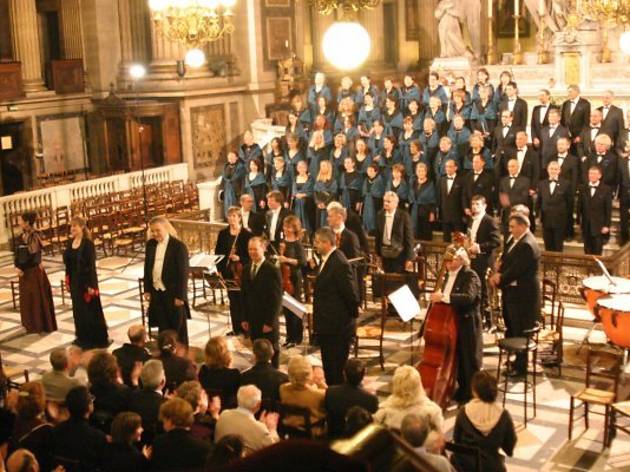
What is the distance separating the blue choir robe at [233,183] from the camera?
13.5 m

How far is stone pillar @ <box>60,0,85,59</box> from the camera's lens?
21.2 m

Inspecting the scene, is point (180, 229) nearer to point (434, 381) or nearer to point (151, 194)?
point (151, 194)

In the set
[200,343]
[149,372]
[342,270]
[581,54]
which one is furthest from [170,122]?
[149,372]

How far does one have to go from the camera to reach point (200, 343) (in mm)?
9914

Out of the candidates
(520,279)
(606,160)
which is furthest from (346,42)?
(606,160)

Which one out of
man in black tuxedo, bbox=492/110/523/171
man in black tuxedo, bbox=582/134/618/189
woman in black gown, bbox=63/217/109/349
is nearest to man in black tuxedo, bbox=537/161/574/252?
man in black tuxedo, bbox=582/134/618/189

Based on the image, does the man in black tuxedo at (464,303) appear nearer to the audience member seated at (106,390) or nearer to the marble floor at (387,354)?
the marble floor at (387,354)

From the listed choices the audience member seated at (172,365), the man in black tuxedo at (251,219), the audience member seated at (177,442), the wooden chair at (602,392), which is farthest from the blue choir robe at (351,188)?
the audience member seated at (177,442)

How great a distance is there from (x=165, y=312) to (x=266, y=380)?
3.05 meters

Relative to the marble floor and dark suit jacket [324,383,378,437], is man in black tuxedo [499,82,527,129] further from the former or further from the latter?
dark suit jacket [324,383,378,437]

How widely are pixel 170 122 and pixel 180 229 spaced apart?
7.67m

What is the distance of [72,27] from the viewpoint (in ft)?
70.0

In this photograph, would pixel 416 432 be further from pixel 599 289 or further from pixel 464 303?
pixel 599 289

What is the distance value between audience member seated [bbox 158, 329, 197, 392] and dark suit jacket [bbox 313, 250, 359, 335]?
145 centimetres
